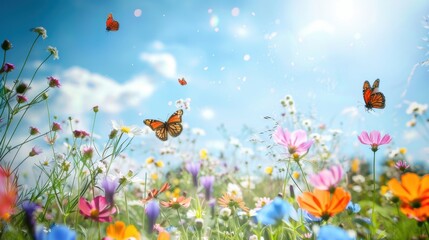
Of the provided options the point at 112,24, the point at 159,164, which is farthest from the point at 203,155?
the point at 112,24

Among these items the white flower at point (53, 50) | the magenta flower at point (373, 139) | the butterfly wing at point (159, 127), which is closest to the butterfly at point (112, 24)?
the white flower at point (53, 50)

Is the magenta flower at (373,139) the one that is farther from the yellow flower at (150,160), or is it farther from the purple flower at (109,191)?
the yellow flower at (150,160)

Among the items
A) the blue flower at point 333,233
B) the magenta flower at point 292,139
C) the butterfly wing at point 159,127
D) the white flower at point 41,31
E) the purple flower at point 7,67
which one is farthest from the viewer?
the butterfly wing at point 159,127

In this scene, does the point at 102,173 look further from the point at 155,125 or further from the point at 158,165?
the point at 158,165

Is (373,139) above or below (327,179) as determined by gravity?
above

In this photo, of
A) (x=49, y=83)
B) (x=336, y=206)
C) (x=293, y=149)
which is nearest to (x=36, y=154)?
(x=49, y=83)

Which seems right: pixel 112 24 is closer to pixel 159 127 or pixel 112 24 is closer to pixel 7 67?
pixel 7 67

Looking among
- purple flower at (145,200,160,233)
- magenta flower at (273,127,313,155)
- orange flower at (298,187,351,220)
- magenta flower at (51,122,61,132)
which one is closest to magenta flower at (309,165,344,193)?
orange flower at (298,187,351,220)
